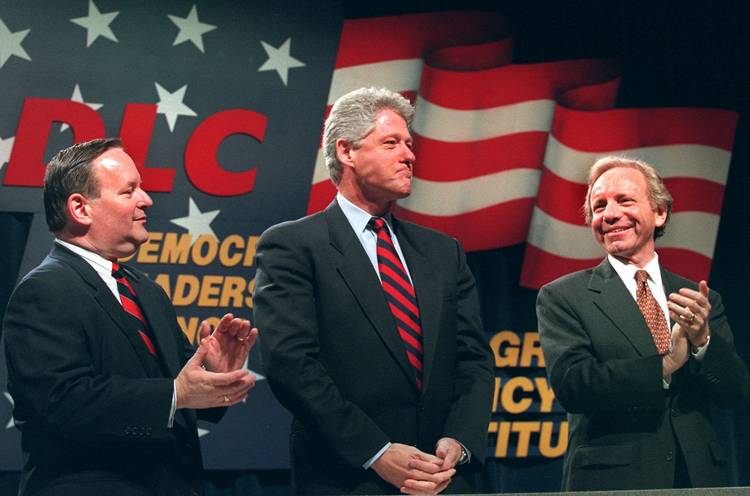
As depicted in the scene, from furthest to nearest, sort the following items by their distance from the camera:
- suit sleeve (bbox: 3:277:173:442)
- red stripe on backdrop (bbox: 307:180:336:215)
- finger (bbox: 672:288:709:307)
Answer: red stripe on backdrop (bbox: 307:180:336:215), finger (bbox: 672:288:709:307), suit sleeve (bbox: 3:277:173:442)

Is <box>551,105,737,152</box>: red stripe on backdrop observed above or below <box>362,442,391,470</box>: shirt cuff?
above

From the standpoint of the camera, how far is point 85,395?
188cm

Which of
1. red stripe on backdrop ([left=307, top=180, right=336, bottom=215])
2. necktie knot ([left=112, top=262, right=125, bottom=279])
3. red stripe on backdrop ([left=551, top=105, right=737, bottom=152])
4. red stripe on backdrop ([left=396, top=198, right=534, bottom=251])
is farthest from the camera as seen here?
red stripe on backdrop ([left=551, top=105, right=737, bottom=152])

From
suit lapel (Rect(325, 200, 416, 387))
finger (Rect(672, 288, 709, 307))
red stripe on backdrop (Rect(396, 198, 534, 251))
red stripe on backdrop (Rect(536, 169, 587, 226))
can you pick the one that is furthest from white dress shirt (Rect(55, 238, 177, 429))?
red stripe on backdrop (Rect(536, 169, 587, 226))

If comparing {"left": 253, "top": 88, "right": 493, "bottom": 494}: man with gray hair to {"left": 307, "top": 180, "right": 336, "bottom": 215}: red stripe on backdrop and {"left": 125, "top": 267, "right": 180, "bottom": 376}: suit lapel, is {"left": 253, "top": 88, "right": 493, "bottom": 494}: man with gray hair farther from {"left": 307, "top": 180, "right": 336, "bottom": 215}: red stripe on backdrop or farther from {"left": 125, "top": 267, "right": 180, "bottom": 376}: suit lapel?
{"left": 307, "top": 180, "right": 336, "bottom": 215}: red stripe on backdrop

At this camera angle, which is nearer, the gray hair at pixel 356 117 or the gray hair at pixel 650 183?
the gray hair at pixel 356 117

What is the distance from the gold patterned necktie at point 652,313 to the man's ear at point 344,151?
2.88ft

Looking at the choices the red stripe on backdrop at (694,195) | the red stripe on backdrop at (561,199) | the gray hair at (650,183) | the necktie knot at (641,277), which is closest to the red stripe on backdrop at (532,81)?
the red stripe on backdrop at (561,199)

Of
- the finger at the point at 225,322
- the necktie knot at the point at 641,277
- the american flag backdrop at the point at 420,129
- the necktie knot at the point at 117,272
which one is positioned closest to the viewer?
the finger at the point at 225,322

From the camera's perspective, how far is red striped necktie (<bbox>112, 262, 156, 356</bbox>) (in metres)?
2.13

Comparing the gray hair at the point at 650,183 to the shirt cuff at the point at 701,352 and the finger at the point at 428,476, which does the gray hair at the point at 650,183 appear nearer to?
the shirt cuff at the point at 701,352

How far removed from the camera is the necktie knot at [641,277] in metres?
2.60

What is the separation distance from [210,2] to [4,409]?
1.87 m

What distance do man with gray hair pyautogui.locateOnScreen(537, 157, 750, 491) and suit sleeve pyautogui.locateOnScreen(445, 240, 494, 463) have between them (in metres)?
0.24
